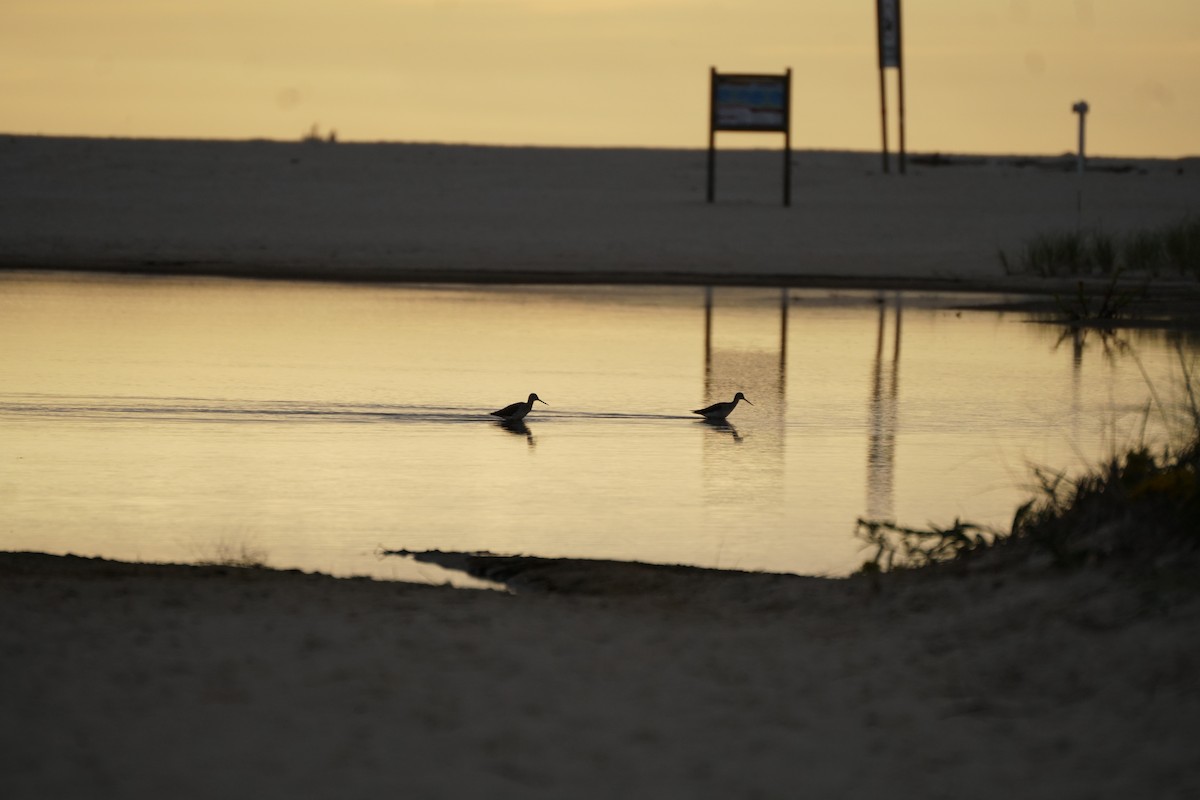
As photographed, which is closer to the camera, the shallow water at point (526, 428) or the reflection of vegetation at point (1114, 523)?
the reflection of vegetation at point (1114, 523)

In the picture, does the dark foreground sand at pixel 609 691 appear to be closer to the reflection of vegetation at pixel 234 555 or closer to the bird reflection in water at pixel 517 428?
the reflection of vegetation at pixel 234 555

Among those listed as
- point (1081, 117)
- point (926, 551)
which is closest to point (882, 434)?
point (926, 551)

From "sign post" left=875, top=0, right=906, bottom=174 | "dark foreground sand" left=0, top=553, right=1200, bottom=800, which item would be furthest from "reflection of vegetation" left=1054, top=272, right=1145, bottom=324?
"sign post" left=875, top=0, right=906, bottom=174

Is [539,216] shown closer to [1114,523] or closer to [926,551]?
[926,551]

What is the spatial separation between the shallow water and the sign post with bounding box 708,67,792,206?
2071cm

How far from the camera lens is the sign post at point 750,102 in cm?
4494

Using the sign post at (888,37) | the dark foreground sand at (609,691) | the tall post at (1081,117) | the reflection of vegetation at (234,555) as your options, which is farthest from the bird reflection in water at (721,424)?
the tall post at (1081,117)

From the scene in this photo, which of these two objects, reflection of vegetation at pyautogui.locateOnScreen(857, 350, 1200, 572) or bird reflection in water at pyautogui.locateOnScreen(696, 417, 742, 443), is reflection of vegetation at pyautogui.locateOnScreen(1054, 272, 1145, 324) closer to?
bird reflection in water at pyautogui.locateOnScreen(696, 417, 742, 443)

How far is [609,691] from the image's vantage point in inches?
246

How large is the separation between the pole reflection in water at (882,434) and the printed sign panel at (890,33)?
31.1 metres

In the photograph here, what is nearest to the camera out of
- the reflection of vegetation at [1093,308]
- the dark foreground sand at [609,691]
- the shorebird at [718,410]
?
the dark foreground sand at [609,691]

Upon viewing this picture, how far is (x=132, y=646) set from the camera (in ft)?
22.0

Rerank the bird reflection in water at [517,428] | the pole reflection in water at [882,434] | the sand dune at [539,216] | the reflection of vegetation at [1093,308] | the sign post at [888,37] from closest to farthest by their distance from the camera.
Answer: the pole reflection in water at [882,434] < the bird reflection in water at [517,428] < the reflection of vegetation at [1093,308] < the sand dune at [539,216] < the sign post at [888,37]

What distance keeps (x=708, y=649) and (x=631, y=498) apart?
4.16 metres
